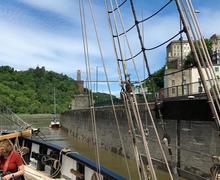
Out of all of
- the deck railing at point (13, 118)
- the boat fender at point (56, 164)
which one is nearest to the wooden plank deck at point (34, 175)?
the boat fender at point (56, 164)

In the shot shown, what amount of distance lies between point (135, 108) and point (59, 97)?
132030 mm

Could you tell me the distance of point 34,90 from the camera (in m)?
143

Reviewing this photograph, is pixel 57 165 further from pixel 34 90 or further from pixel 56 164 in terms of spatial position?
pixel 34 90

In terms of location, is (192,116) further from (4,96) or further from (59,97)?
(59,97)

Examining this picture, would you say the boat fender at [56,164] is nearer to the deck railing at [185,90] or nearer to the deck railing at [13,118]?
the deck railing at [13,118]

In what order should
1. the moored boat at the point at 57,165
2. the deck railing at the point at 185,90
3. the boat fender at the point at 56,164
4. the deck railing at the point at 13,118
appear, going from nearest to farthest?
the moored boat at the point at 57,165
the boat fender at the point at 56,164
the deck railing at the point at 13,118
the deck railing at the point at 185,90

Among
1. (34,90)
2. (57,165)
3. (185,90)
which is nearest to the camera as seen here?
(57,165)

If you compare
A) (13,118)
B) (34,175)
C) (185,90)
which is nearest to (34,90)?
(185,90)

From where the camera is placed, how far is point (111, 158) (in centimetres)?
2747

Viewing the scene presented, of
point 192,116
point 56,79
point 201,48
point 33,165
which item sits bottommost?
point 33,165

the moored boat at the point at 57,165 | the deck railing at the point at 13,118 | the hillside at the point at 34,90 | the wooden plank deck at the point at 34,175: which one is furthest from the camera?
the hillside at the point at 34,90

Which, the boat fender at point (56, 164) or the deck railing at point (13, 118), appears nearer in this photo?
the boat fender at point (56, 164)

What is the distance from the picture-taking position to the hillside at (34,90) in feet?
410

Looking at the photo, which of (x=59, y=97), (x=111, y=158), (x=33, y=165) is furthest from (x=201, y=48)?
(x=59, y=97)
